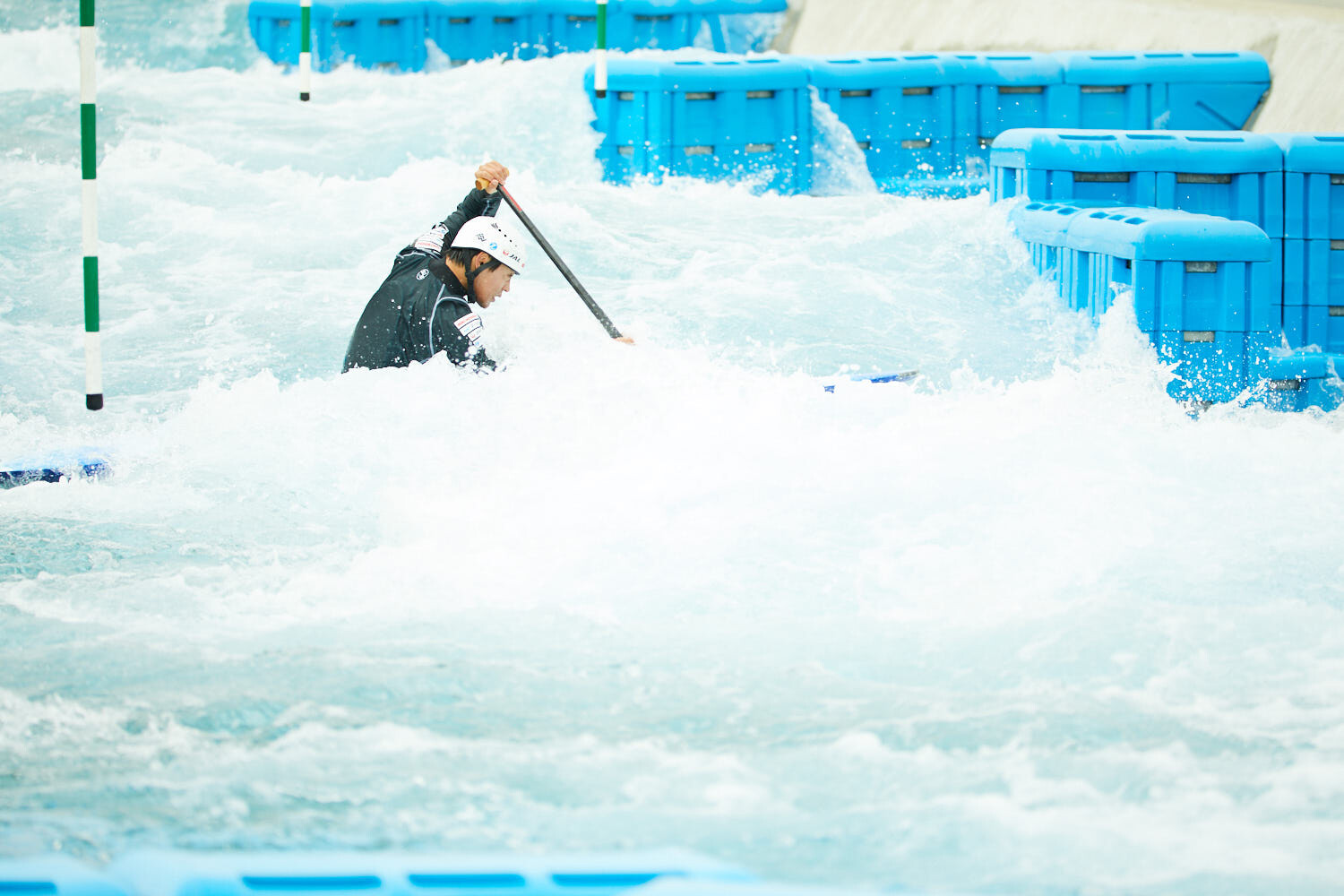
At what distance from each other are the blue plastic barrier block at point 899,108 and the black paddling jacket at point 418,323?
4641 millimetres

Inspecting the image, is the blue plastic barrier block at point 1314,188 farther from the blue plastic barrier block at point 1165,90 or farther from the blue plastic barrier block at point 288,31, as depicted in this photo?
the blue plastic barrier block at point 288,31

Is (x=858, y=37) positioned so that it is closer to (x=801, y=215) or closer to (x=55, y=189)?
(x=801, y=215)

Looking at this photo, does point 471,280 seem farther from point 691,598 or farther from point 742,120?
point 742,120

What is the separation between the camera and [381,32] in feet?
43.5

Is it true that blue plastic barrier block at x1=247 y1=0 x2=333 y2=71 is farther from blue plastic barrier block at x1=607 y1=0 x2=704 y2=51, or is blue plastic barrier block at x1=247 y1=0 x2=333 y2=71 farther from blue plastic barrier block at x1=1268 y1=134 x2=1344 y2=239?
blue plastic barrier block at x1=1268 y1=134 x2=1344 y2=239

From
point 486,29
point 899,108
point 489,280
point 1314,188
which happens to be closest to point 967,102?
point 899,108

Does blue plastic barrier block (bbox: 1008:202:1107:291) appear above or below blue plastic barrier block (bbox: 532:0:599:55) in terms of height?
below

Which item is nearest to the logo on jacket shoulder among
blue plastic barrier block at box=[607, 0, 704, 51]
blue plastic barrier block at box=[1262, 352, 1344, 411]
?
blue plastic barrier block at box=[1262, 352, 1344, 411]

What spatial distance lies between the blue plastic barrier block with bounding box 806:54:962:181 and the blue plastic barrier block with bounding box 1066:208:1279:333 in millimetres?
3231

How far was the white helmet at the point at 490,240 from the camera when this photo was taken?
4.95 metres

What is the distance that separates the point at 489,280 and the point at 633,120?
397cm

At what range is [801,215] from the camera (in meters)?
8.34

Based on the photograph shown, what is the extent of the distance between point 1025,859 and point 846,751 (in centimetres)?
49

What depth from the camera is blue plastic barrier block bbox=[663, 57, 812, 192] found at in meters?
8.65
